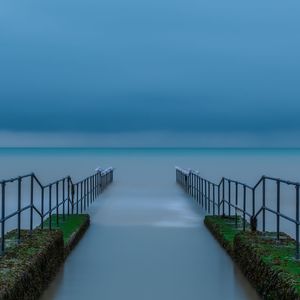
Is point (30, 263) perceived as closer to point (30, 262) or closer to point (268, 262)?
point (30, 262)

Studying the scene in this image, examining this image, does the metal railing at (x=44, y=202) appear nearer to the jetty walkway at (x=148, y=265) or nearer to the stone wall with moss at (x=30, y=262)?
the stone wall with moss at (x=30, y=262)

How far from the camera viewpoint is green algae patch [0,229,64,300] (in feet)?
16.9

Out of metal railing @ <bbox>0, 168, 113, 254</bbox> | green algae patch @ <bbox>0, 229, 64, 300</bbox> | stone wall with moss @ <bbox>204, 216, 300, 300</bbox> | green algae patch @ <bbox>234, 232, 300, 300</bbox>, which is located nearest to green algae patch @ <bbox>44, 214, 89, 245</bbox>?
metal railing @ <bbox>0, 168, 113, 254</bbox>

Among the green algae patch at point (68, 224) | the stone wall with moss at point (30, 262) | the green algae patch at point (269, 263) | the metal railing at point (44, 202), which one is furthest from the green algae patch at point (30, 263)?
Result: the green algae patch at point (269, 263)

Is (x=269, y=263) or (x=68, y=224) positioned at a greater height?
(x=269, y=263)

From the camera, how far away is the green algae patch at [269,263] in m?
5.18

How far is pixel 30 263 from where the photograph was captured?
5.87m

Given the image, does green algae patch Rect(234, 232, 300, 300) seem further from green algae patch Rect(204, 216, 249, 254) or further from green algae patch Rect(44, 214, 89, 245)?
green algae patch Rect(44, 214, 89, 245)

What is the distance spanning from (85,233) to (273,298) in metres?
6.29

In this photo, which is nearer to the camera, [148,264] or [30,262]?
[30,262]

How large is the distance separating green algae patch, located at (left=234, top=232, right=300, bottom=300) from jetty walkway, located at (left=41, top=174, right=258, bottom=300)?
261mm

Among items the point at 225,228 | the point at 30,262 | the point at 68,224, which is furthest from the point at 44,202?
the point at 30,262

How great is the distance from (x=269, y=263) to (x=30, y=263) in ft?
8.35

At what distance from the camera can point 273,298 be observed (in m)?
5.52
